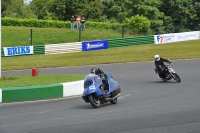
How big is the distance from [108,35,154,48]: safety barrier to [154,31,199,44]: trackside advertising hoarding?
0.65 meters

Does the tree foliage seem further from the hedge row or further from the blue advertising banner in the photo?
the blue advertising banner

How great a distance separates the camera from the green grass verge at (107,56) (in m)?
32.3

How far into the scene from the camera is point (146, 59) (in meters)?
33.5

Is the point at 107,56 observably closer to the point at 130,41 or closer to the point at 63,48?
the point at 63,48

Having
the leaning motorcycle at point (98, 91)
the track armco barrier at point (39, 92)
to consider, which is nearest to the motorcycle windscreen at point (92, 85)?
the leaning motorcycle at point (98, 91)

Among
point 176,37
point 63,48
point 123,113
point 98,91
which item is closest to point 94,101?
point 98,91

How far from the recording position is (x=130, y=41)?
1667 inches

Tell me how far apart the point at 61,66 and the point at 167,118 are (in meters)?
19.2

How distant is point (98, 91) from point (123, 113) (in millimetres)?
1455

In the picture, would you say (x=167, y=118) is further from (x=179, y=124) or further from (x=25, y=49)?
(x=25, y=49)

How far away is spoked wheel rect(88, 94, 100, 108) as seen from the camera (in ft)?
47.1

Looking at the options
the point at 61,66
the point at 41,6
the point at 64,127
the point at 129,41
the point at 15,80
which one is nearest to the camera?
the point at 64,127

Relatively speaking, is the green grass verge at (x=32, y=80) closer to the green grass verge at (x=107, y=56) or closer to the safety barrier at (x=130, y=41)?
the green grass verge at (x=107, y=56)

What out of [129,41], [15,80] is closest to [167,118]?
[15,80]
